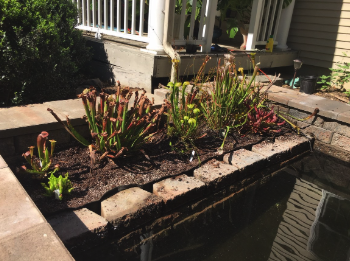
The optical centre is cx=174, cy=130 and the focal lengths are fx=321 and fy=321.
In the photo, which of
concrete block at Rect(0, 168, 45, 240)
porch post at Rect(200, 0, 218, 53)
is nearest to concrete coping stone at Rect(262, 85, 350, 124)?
porch post at Rect(200, 0, 218, 53)

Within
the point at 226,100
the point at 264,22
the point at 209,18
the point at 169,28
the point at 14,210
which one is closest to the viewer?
the point at 14,210

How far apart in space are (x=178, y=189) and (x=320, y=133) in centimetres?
209

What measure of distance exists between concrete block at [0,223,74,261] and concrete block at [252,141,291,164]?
7.04ft

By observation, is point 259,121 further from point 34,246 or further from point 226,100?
point 34,246

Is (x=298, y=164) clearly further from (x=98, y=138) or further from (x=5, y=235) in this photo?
(x=5, y=235)

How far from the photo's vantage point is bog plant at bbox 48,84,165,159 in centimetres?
234

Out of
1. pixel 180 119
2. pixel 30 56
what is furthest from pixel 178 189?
pixel 30 56

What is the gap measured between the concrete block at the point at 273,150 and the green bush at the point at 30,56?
2.08 meters

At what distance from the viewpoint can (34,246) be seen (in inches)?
51.1

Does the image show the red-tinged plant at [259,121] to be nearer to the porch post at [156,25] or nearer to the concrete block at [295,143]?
the concrete block at [295,143]

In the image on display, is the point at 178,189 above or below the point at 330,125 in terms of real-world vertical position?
below

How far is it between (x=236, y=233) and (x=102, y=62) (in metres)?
3.28

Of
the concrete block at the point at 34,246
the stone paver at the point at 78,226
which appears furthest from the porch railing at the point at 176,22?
the concrete block at the point at 34,246

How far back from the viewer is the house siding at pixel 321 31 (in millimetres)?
5352
